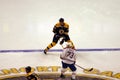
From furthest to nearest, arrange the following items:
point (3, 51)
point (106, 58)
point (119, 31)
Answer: point (119, 31)
point (3, 51)
point (106, 58)

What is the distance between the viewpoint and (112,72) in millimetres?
7629

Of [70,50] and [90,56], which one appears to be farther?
[90,56]

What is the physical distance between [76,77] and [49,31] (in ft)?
11.9

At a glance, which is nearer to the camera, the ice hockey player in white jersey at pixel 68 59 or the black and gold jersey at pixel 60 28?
the ice hockey player in white jersey at pixel 68 59

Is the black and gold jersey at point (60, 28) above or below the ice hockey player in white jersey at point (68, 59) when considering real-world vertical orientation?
above

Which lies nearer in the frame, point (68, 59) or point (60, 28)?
point (68, 59)

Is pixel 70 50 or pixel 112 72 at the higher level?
pixel 70 50

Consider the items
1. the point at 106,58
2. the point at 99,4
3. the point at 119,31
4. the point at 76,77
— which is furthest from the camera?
the point at 99,4

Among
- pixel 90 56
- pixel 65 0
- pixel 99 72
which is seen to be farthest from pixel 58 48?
pixel 65 0

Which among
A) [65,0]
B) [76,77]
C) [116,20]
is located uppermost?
[65,0]

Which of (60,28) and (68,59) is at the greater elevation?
(60,28)

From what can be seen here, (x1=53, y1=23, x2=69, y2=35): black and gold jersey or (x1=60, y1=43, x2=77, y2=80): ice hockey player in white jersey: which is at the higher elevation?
→ (x1=53, y1=23, x2=69, y2=35): black and gold jersey

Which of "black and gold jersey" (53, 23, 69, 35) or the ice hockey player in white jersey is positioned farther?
"black and gold jersey" (53, 23, 69, 35)

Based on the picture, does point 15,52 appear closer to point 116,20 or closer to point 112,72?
point 112,72
